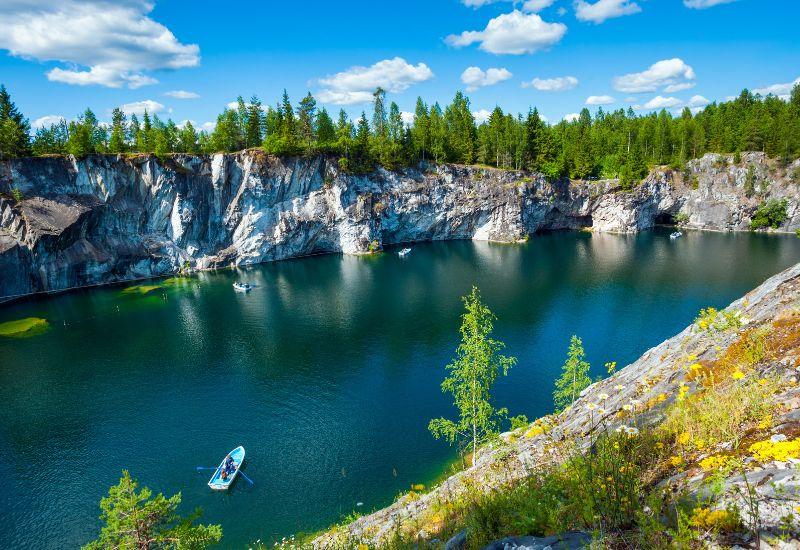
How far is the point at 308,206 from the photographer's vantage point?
92188 mm

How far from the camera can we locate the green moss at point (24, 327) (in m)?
52.5

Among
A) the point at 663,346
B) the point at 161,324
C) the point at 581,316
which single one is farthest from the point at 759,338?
the point at 161,324

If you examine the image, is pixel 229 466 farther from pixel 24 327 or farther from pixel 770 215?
pixel 770 215

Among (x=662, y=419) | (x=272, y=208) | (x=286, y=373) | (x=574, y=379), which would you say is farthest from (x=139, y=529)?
(x=272, y=208)

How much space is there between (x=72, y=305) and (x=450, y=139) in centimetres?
8122

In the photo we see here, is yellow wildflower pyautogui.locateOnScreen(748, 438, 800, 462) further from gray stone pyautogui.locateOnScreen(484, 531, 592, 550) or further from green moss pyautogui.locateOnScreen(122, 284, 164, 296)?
green moss pyautogui.locateOnScreen(122, 284, 164, 296)

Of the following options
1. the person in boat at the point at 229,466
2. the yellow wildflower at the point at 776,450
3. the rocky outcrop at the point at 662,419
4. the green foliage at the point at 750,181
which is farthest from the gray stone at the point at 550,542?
the green foliage at the point at 750,181

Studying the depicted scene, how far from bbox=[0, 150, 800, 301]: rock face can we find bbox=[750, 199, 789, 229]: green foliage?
1751mm

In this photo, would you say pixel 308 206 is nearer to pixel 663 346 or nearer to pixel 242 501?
pixel 242 501

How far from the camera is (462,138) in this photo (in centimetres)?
10494

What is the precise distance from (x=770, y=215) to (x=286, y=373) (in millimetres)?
107597

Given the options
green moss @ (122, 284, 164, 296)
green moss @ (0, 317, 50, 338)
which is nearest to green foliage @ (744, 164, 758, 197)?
green moss @ (122, 284, 164, 296)

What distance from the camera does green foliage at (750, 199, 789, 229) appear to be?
91938 mm

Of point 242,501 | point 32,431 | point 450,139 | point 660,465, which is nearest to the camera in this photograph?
point 660,465
